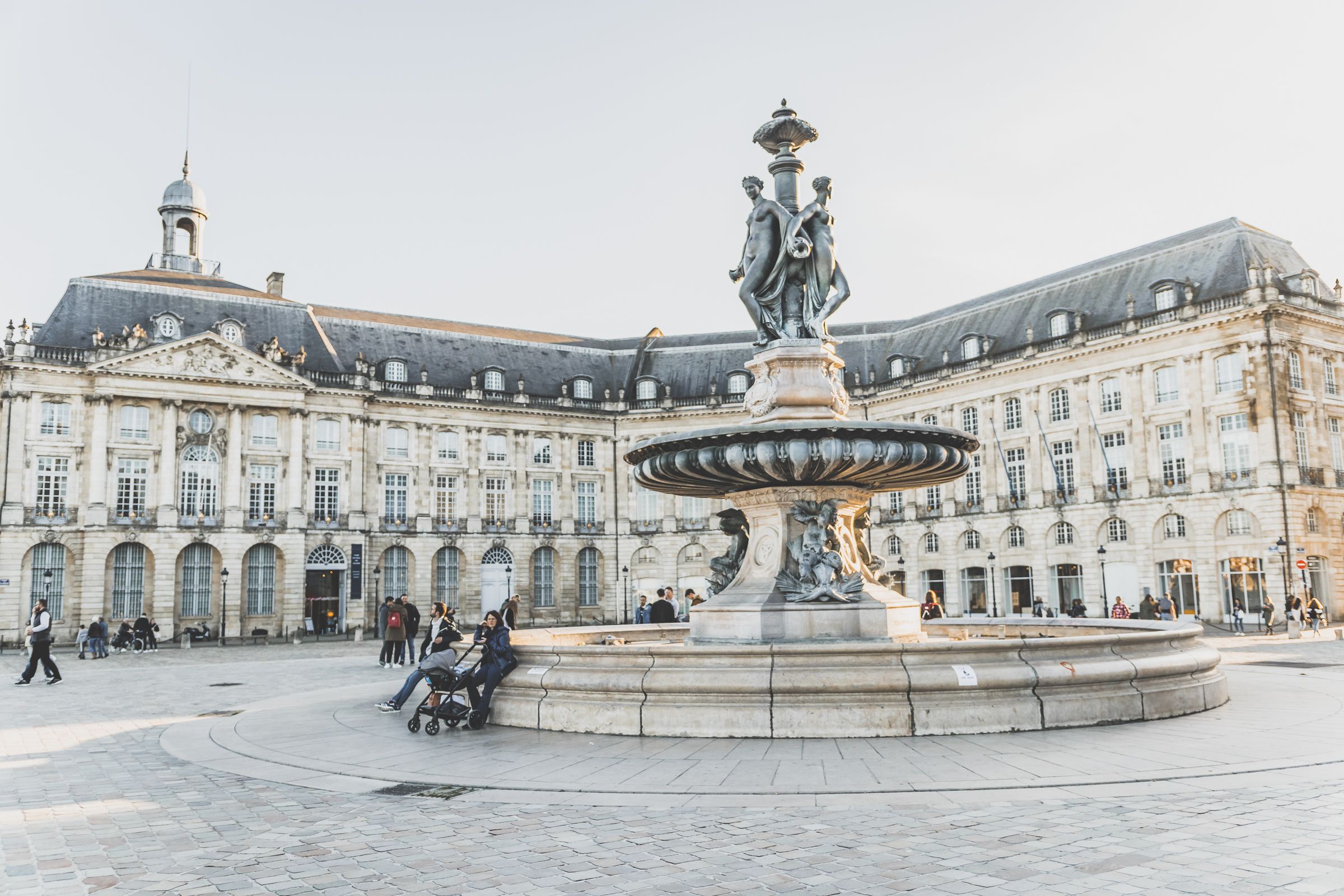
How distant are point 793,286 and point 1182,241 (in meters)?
37.2

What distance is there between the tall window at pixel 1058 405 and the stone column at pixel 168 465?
128 feet

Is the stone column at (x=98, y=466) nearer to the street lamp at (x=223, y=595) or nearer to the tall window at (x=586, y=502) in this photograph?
the street lamp at (x=223, y=595)

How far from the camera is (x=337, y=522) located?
50.4 metres

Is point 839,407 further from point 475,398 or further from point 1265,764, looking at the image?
point 475,398

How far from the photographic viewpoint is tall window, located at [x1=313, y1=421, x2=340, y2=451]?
50500 mm

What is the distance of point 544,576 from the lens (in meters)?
55.9

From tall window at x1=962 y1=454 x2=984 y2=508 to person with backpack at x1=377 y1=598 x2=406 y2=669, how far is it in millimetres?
33435

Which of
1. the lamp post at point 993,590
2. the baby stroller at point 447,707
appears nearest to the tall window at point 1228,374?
the lamp post at point 993,590

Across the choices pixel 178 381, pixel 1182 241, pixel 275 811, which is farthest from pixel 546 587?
pixel 275 811

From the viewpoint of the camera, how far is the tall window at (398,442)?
52.8 m

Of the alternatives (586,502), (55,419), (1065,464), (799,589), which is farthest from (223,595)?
(799,589)

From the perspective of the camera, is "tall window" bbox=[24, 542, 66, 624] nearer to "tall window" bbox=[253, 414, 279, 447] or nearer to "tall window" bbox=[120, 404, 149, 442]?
"tall window" bbox=[120, 404, 149, 442]

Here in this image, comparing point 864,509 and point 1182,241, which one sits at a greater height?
point 1182,241

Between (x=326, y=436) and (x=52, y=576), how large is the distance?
12909mm
